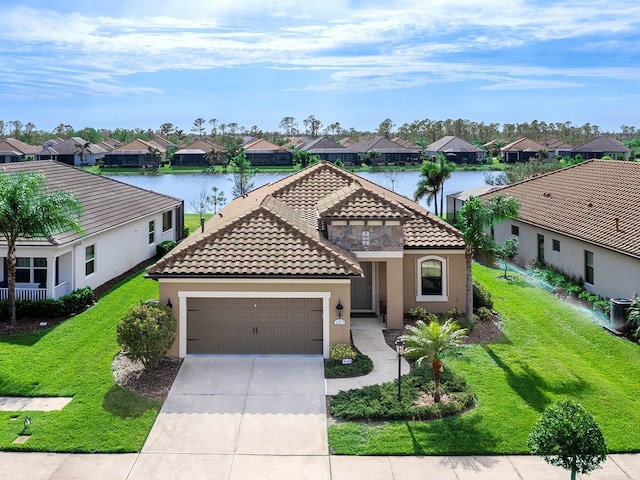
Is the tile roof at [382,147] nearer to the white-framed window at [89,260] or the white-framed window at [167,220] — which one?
the white-framed window at [167,220]

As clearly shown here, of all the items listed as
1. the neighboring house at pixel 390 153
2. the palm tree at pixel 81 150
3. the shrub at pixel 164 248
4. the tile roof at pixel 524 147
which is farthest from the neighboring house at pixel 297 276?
the tile roof at pixel 524 147

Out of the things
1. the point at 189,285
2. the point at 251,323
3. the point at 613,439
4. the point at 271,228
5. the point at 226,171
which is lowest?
the point at 613,439

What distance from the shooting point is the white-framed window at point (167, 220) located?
103 feet

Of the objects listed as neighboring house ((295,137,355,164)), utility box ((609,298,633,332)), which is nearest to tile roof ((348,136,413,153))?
neighboring house ((295,137,355,164))

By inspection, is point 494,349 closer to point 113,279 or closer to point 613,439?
point 613,439

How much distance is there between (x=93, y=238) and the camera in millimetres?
22109

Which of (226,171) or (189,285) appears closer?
(189,285)

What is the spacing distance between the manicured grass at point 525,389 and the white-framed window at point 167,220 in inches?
761

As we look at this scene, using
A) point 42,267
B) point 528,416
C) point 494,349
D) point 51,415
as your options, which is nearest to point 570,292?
point 494,349

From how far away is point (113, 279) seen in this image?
24297 mm

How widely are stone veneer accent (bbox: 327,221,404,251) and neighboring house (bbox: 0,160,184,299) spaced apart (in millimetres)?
9636

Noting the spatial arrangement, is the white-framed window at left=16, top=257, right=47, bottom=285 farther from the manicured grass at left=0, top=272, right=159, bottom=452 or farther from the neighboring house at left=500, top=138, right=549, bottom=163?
the neighboring house at left=500, top=138, right=549, bottom=163

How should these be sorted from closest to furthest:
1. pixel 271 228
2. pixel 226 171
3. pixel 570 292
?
pixel 271 228
pixel 570 292
pixel 226 171

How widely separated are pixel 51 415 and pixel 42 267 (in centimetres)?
939
